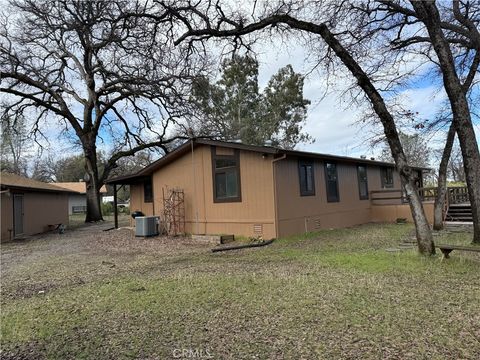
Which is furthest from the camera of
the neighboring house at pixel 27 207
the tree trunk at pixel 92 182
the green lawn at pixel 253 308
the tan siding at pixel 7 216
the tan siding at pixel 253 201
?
the tree trunk at pixel 92 182

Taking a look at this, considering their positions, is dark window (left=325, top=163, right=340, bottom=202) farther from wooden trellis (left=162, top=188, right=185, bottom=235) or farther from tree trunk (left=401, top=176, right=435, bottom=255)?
tree trunk (left=401, top=176, right=435, bottom=255)

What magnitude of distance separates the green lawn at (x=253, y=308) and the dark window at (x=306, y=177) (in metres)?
4.25

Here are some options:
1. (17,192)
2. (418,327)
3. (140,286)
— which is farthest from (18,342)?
(17,192)

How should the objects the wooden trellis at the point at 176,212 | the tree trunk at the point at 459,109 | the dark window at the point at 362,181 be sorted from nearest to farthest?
the tree trunk at the point at 459,109
the wooden trellis at the point at 176,212
the dark window at the point at 362,181

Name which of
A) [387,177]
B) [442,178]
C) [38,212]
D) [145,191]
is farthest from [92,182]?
[442,178]

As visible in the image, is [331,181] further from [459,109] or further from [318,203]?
[459,109]

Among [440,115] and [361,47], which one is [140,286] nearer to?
[361,47]

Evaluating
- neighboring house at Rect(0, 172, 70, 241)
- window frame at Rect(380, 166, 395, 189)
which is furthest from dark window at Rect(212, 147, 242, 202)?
window frame at Rect(380, 166, 395, 189)

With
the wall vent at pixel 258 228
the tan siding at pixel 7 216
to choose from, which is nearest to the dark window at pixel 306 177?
the wall vent at pixel 258 228

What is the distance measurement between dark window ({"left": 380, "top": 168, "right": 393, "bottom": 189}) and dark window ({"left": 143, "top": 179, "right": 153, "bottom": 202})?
452 inches

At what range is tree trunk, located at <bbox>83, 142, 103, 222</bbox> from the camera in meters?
23.6

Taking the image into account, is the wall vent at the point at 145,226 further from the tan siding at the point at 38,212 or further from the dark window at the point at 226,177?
the tan siding at the point at 38,212

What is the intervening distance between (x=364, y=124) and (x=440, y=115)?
304 centimetres

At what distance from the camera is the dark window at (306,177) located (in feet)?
40.4
